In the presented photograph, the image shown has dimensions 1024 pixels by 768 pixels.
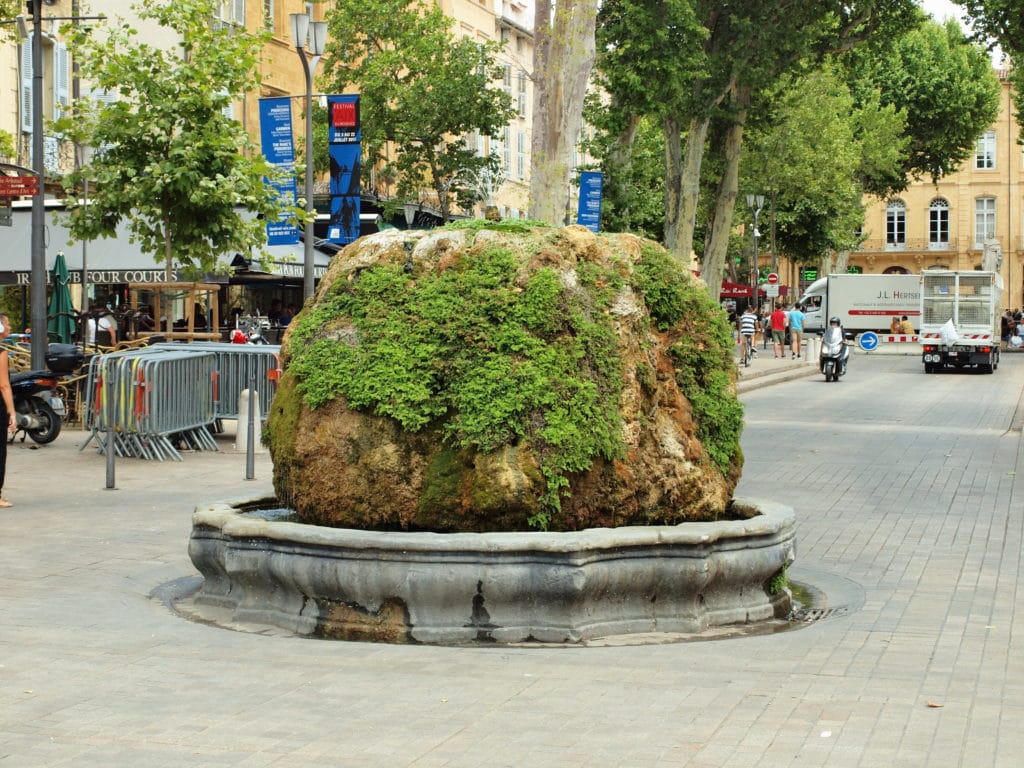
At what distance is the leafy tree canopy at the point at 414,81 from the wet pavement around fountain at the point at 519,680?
102 feet

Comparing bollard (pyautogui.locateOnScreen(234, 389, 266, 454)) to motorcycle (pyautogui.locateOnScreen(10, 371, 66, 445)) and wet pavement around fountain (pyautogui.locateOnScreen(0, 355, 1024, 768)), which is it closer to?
motorcycle (pyautogui.locateOnScreen(10, 371, 66, 445))

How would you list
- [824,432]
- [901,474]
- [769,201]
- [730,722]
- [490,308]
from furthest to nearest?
[769,201] → [824,432] → [901,474] → [490,308] → [730,722]

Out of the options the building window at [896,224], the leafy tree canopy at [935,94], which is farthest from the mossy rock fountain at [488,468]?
the building window at [896,224]

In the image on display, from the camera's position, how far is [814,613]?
8359mm

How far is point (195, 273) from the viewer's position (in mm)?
23766

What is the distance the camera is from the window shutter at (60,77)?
110 feet

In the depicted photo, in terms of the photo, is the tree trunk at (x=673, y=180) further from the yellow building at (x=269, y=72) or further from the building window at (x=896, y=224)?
the building window at (x=896, y=224)

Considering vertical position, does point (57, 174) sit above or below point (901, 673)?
above

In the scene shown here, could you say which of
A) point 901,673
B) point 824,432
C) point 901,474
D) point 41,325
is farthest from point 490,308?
point 41,325

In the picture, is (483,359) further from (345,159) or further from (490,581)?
(345,159)

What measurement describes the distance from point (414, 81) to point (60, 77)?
1129cm

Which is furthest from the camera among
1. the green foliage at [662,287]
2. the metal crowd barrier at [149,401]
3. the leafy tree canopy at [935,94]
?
the leafy tree canopy at [935,94]

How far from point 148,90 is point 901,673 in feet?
61.0

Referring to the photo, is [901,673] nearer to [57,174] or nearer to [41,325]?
[41,325]
